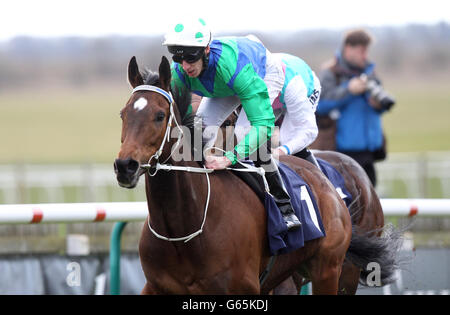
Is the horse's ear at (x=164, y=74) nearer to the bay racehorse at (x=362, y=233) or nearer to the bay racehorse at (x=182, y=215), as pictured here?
the bay racehorse at (x=182, y=215)

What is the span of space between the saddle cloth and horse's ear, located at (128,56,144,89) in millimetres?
774

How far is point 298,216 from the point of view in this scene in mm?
4281

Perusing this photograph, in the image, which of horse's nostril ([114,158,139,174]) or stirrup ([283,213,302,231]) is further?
stirrup ([283,213,302,231])

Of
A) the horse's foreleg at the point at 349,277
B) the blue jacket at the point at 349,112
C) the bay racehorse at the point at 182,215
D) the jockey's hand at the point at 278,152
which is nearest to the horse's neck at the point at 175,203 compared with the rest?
the bay racehorse at the point at 182,215

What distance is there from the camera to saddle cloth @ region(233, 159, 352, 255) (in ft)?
13.4

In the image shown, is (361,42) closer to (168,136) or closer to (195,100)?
(195,100)

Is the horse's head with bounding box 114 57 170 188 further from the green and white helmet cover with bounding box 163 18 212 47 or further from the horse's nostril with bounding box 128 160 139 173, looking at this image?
the green and white helmet cover with bounding box 163 18 212 47

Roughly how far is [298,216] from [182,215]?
0.77 metres

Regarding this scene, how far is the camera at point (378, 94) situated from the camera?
7.30m

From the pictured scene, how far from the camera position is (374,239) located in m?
4.94

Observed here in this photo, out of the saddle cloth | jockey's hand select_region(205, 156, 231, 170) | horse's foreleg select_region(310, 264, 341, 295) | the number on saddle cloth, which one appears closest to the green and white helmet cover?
jockey's hand select_region(205, 156, 231, 170)

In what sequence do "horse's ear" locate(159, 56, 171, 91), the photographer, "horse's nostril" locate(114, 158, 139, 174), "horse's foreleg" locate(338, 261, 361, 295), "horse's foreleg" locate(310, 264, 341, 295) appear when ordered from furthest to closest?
the photographer
"horse's foreleg" locate(338, 261, 361, 295)
"horse's foreleg" locate(310, 264, 341, 295)
"horse's ear" locate(159, 56, 171, 91)
"horse's nostril" locate(114, 158, 139, 174)

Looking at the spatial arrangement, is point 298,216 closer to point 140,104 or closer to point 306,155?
point 306,155

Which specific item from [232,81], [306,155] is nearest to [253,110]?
[232,81]
